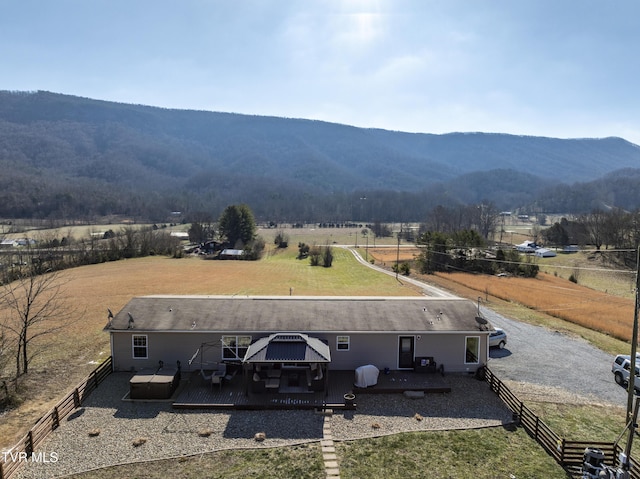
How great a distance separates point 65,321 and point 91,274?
27.8m

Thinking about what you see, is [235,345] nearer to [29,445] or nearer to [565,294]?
[29,445]

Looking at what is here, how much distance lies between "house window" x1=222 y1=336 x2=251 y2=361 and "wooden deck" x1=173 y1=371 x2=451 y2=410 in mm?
1048

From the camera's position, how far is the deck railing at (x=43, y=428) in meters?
12.9

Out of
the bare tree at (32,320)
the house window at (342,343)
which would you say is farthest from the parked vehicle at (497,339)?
the bare tree at (32,320)

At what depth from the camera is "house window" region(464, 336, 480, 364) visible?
69.6 ft

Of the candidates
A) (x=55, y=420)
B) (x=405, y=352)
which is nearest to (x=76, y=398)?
(x=55, y=420)

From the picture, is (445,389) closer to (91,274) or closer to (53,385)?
(53,385)

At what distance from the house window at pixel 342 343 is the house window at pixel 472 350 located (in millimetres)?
6297

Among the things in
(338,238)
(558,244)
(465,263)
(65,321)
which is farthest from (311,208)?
(65,321)

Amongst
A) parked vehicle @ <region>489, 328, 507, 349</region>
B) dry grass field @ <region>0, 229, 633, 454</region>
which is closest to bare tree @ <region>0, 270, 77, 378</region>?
dry grass field @ <region>0, 229, 633, 454</region>

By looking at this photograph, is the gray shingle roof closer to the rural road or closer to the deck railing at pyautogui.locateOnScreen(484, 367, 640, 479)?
the rural road

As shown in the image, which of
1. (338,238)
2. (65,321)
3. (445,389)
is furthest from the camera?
(338,238)

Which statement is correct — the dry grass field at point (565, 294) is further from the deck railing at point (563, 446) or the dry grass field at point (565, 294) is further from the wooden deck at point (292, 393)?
the wooden deck at point (292, 393)

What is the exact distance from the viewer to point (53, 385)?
19.4 metres
